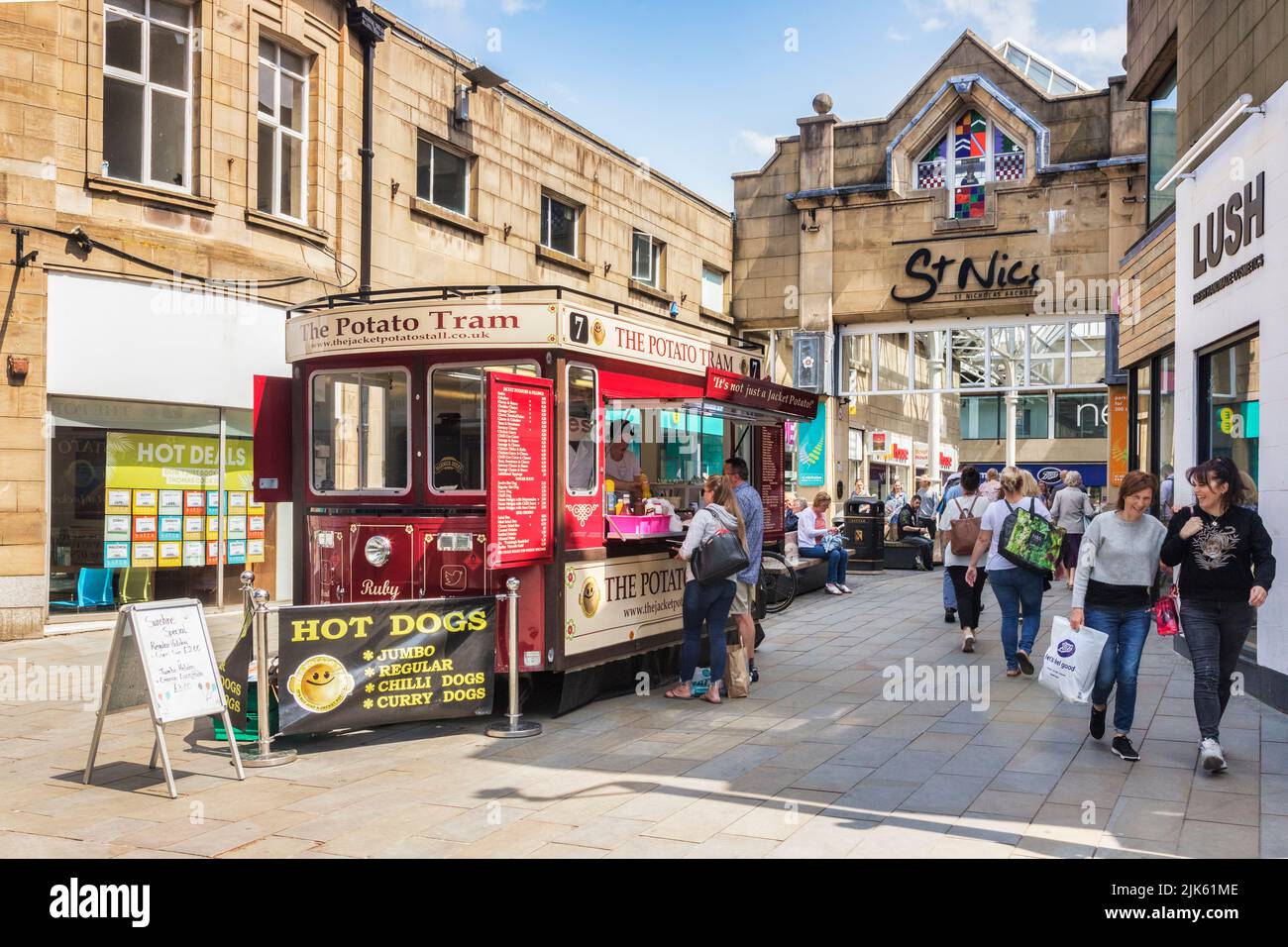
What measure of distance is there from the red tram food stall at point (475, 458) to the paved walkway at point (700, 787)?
985 mm

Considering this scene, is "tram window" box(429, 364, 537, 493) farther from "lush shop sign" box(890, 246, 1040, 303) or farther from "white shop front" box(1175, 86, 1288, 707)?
"lush shop sign" box(890, 246, 1040, 303)

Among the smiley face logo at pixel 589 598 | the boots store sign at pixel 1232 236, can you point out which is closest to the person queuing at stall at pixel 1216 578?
the boots store sign at pixel 1232 236

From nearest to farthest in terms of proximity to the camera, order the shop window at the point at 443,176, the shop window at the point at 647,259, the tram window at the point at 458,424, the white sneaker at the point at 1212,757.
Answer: the white sneaker at the point at 1212,757 < the tram window at the point at 458,424 < the shop window at the point at 443,176 < the shop window at the point at 647,259

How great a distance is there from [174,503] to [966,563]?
358 inches

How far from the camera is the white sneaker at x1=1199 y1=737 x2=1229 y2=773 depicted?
6.42 metres

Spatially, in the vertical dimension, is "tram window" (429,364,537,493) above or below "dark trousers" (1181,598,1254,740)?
above

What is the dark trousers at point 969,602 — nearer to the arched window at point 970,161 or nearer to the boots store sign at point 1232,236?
the boots store sign at point 1232,236

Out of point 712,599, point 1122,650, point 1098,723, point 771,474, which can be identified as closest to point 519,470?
point 712,599

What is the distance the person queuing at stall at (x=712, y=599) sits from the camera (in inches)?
339

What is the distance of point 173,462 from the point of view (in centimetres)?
1307

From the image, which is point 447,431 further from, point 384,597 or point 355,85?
point 355,85

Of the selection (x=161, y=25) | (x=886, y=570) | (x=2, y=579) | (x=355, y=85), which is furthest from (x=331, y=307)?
(x=886, y=570)

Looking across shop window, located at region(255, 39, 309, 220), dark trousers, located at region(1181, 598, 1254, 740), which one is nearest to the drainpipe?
shop window, located at region(255, 39, 309, 220)

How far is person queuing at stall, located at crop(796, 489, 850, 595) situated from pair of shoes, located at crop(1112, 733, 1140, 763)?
9.54 m
